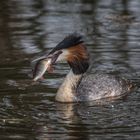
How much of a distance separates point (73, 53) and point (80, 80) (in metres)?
0.62

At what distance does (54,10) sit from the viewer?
58.1 ft

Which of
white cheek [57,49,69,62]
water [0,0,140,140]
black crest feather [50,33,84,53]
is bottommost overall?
water [0,0,140,140]

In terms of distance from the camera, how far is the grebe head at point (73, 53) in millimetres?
10469

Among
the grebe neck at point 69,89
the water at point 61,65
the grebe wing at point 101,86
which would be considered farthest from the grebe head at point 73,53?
the water at point 61,65

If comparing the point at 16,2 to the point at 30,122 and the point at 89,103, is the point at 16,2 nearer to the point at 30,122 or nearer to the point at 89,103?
the point at 89,103

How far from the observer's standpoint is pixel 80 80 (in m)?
11.2

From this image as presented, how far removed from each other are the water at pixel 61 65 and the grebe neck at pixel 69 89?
172 mm

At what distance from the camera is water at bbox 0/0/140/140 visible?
940cm

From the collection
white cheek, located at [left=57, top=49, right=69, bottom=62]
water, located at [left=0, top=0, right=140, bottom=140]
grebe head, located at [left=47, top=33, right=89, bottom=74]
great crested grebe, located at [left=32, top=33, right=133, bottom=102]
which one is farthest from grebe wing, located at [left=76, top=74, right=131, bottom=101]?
white cheek, located at [left=57, top=49, right=69, bottom=62]

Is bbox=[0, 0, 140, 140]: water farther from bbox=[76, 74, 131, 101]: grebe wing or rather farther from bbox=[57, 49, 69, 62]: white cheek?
bbox=[57, 49, 69, 62]: white cheek

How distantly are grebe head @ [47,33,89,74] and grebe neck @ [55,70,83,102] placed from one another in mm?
105

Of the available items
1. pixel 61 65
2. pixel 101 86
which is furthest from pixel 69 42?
pixel 61 65

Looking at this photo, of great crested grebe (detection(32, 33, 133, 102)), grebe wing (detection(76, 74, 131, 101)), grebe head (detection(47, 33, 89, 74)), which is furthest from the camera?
grebe wing (detection(76, 74, 131, 101))

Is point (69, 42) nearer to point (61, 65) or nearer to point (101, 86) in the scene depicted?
Answer: point (101, 86)
